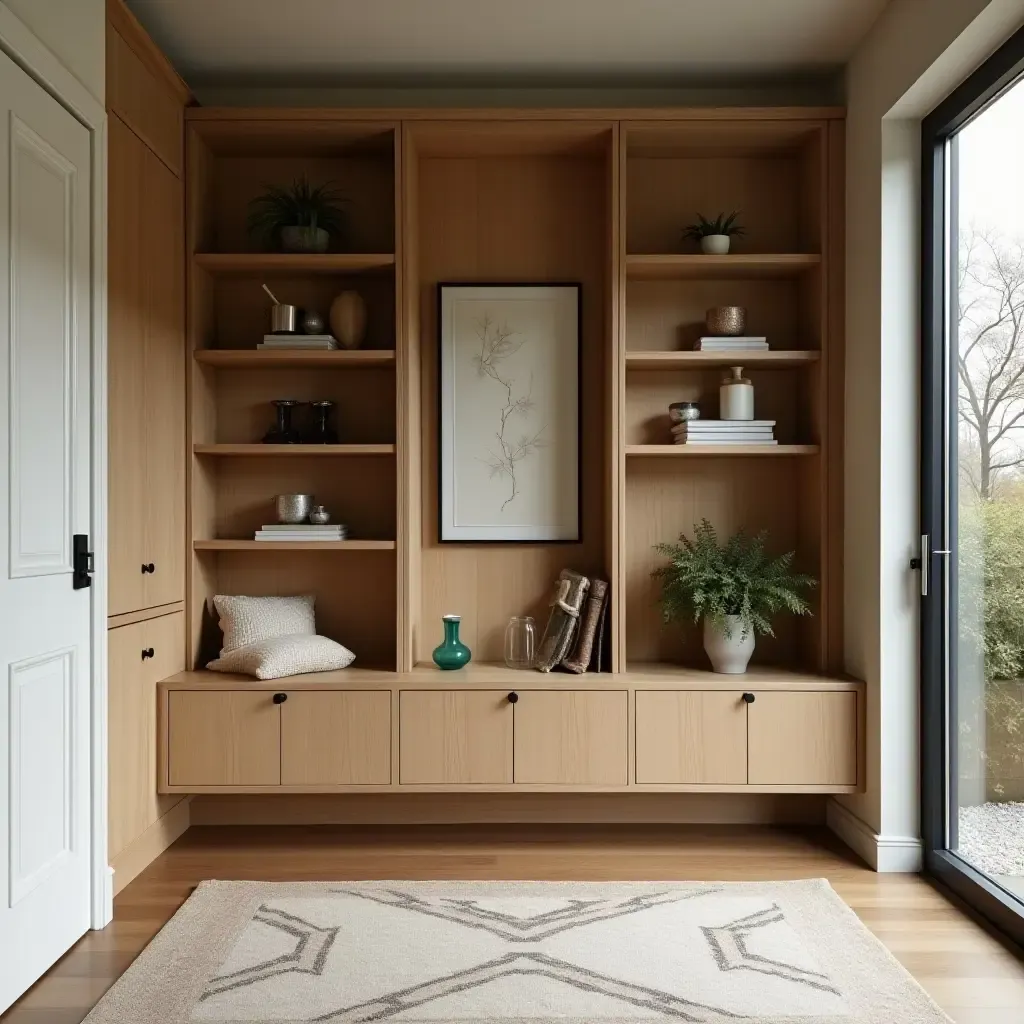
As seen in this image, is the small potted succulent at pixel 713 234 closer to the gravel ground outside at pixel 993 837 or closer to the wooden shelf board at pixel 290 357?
the wooden shelf board at pixel 290 357

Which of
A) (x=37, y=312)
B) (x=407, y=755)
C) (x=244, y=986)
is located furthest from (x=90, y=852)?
(x=37, y=312)

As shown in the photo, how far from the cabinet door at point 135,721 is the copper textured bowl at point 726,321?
7.20 feet

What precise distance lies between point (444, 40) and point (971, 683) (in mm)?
2667

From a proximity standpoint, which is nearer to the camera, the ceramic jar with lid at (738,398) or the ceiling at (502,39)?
the ceiling at (502,39)

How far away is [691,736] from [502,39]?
2449 mm

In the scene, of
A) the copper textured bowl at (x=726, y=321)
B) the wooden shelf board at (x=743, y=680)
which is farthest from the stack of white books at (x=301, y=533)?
the copper textured bowl at (x=726, y=321)

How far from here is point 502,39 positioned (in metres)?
3.50

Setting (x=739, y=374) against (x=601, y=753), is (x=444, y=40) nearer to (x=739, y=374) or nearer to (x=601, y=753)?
(x=739, y=374)

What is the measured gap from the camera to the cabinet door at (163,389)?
329cm

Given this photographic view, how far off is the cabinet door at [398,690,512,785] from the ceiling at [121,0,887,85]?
2.21 m

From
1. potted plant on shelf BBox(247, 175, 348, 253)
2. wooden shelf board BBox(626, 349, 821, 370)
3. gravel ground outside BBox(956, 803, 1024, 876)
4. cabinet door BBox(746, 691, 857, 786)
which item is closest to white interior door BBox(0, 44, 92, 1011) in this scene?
potted plant on shelf BBox(247, 175, 348, 253)

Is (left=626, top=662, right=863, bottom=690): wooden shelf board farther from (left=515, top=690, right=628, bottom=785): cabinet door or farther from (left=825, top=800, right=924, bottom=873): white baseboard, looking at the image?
(left=825, top=800, right=924, bottom=873): white baseboard

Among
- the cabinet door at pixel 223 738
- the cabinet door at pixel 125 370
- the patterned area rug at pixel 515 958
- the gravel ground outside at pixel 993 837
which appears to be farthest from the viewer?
the cabinet door at pixel 223 738

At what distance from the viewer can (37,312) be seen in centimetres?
251
